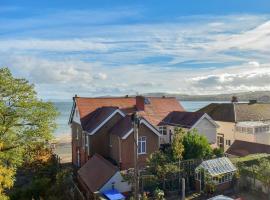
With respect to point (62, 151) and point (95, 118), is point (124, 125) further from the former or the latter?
point (62, 151)

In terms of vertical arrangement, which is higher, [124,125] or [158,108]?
[158,108]

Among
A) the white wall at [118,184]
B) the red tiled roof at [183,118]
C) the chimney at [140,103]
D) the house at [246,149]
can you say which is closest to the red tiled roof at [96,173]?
the white wall at [118,184]

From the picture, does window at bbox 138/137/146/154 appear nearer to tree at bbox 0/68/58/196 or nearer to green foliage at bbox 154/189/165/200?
green foliage at bbox 154/189/165/200

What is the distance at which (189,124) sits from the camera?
37969mm

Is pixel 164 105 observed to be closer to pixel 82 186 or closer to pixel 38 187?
pixel 82 186

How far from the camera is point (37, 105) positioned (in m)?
27.8

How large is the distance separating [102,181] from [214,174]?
929cm

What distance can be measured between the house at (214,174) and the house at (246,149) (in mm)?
9676

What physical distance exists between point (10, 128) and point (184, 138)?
15.7 m

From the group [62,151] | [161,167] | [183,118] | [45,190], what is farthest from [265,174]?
[62,151]

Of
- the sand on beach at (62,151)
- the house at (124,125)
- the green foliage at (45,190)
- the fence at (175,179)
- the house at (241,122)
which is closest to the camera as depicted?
the fence at (175,179)

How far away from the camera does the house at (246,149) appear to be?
3759 cm

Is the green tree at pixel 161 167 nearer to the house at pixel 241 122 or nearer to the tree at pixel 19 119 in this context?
the tree at pixel 19 119

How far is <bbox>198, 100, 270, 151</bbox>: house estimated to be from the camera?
146 ft
